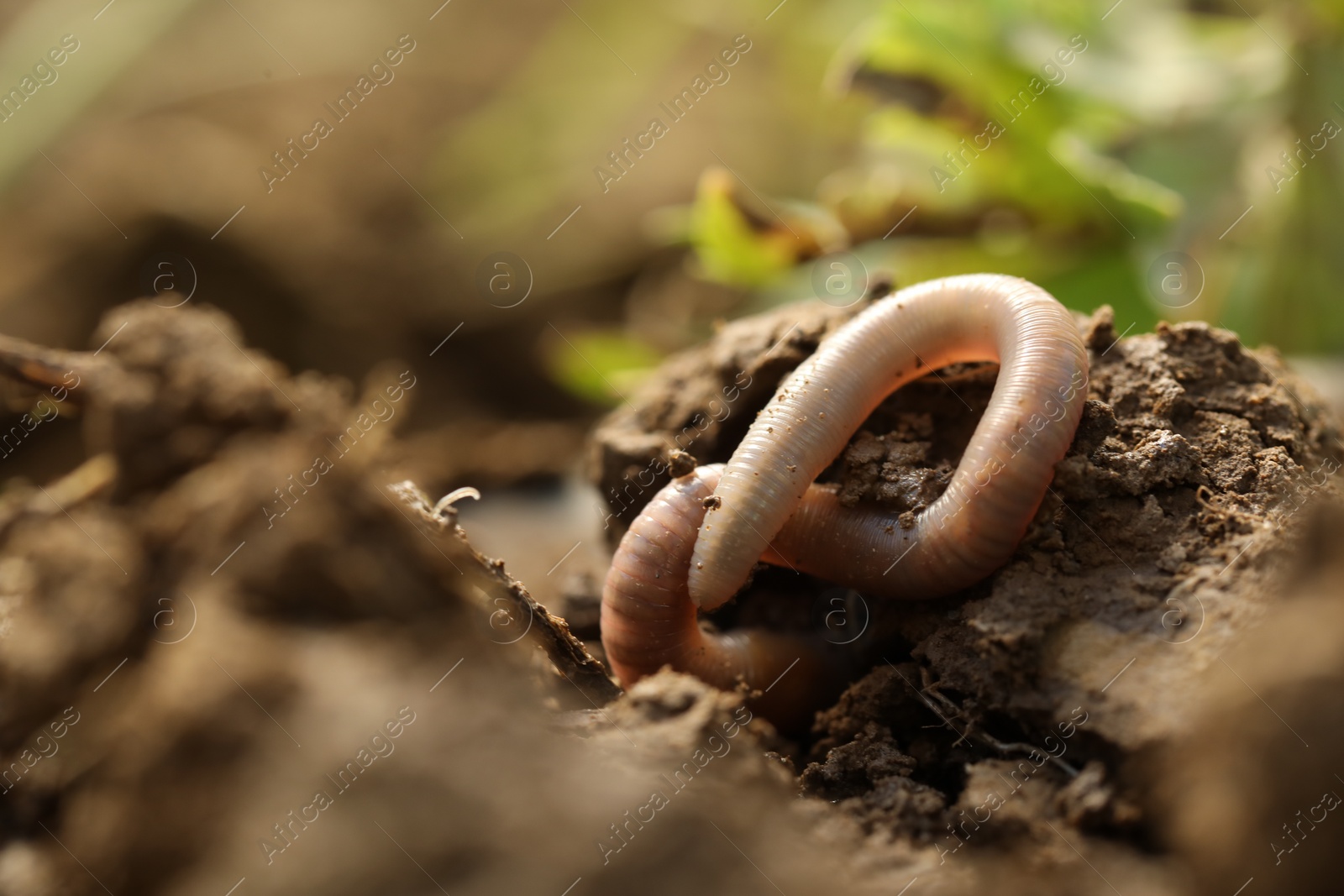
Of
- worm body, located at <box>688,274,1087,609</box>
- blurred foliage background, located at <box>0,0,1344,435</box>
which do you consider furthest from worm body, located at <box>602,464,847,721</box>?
blurred foliage background, located at <box>0,0,1344,435</box>

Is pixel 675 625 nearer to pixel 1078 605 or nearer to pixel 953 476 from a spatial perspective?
pixel 953 476

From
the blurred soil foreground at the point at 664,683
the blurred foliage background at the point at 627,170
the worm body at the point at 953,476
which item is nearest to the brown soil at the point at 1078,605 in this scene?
the blurred soil foreground at the point at 664,683

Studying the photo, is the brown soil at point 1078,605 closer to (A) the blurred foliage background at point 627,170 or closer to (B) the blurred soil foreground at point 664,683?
(B) the blurred soil foreground at point 664,683

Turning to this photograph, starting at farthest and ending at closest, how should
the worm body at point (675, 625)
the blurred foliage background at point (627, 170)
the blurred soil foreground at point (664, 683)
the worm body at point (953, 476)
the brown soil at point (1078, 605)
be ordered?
1. the blurred foliage background at point (627, 170)
2. the worm body at point (675, 625)
3. the worm body at point (953, 476)
4. the brown soil at point (1078, 605)
5. the blurred soil foreground at point (664, 683)

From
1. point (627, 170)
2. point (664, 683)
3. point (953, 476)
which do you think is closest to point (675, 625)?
point (664, 683)

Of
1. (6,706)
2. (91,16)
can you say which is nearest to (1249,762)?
(6,706)

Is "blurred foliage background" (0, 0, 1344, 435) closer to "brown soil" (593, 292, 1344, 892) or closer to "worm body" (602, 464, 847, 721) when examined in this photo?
"brown soil" (593, 292, 1344, 892)
